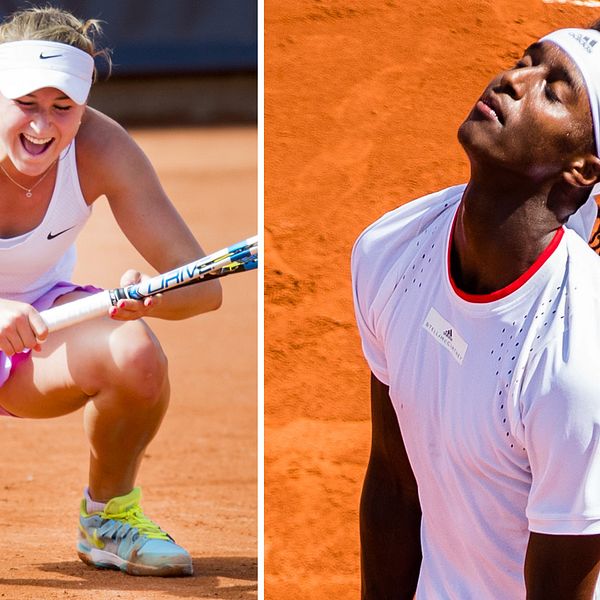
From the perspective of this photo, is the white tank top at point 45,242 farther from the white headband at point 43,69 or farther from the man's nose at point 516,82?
the man's nose at point 516,82

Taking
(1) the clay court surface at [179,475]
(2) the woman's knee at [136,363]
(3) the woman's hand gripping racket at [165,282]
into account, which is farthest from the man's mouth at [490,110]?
(1) the clay court surface at [179,475]

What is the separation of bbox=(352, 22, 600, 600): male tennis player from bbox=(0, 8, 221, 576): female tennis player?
80cm

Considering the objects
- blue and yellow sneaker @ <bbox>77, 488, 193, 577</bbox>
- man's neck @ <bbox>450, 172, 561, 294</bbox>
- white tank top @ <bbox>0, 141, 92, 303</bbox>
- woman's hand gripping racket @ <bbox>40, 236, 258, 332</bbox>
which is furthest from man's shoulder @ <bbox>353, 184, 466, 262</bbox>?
blue and yellow sneaker @ <bbox>77, 488, 193, 577</bbox>

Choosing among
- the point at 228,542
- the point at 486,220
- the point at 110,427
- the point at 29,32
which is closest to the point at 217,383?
the point at 228,542

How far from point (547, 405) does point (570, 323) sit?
111 millimetres

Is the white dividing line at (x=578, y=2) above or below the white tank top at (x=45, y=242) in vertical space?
above

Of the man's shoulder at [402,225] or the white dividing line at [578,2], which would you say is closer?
the man's shoulder at [402,225]

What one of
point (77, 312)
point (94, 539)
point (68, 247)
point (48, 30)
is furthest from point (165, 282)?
point (94, 539)

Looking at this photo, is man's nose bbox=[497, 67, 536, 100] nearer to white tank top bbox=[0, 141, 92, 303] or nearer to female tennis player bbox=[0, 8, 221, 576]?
female tennis player bbox=[0, 8, 221, 576]

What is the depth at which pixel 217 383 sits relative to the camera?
17.2ft

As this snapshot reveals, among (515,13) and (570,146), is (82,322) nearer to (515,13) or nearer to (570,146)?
(515,13)

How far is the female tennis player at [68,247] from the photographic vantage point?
253 centimetres

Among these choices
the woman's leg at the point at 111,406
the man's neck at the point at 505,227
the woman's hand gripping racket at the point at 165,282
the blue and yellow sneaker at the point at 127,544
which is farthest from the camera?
the blue and yellow sneaker at the point at 127,544

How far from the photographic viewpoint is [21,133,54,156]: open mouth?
2.53 metres
